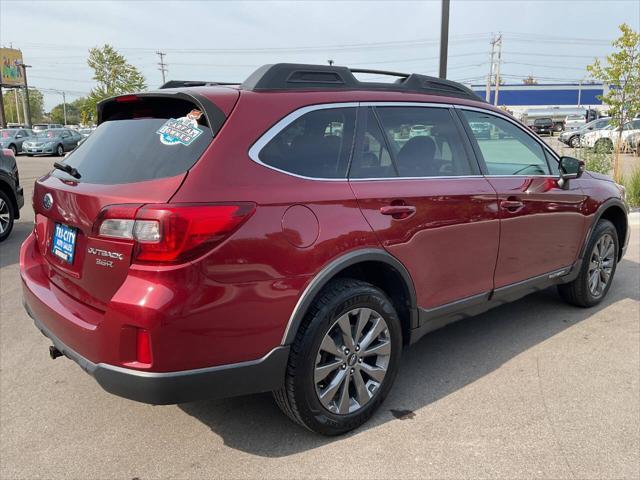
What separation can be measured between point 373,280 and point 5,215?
6499mm

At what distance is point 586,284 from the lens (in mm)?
4625

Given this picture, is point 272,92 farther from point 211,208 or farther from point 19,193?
point 19,193

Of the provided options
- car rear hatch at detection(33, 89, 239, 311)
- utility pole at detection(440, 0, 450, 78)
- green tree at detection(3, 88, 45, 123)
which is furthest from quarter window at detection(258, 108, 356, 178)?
green tree at detection(3, 88, 45, 123)

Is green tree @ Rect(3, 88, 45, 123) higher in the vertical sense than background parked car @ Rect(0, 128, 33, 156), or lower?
higher

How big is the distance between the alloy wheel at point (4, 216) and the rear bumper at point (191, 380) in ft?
19.3

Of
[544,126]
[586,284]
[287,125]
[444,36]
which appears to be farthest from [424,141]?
[544,126]

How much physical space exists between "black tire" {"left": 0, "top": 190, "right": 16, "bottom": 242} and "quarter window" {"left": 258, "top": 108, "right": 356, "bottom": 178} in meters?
6.35

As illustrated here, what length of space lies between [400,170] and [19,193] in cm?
664

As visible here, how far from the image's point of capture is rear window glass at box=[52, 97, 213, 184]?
2389 millimetres

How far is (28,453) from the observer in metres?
2.69

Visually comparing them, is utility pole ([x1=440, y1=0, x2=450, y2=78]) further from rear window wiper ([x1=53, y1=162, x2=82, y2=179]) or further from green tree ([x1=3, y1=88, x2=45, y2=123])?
green tree ([x1=3, y1=88, x2=45, y2=123])

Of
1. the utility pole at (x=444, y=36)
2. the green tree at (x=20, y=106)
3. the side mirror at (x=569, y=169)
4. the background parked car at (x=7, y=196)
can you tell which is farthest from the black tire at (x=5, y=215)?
the green tree at (x=20, y=106)

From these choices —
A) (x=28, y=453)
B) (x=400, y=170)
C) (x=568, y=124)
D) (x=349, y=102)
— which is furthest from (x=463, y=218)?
(x=568, y=124)

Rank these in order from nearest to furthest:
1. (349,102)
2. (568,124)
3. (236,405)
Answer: (349,102), (236,405), (568,124)
